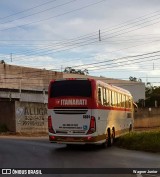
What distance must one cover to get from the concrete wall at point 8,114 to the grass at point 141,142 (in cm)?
1687

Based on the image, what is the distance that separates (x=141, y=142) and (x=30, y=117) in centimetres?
2053

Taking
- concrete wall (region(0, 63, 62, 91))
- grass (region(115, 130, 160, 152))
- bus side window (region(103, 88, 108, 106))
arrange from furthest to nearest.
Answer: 1. concrete wall (region(0, 63, 62, 91))
2. bus side window (region(103, 88, 108, 106))
3. grass (region(115, 130, 160, 152))

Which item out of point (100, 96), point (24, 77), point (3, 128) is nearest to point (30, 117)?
point (3, 128)

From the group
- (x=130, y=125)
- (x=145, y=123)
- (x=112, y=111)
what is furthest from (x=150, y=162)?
(x=145, y=123)

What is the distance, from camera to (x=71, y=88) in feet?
68.5

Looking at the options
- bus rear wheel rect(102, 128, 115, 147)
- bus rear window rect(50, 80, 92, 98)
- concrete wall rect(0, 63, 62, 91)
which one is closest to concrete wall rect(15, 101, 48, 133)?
bus rear wheel rect(102, 128, 115, 147)

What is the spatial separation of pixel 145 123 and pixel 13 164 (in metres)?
47.9

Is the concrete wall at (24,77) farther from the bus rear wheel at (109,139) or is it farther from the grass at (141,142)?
the bus rear wheel at (109,139)

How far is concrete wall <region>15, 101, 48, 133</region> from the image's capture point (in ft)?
133

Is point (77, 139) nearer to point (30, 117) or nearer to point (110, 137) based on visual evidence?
point (110, 137)

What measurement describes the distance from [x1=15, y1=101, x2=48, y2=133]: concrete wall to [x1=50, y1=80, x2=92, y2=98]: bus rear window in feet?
64.7

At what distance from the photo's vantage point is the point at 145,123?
6125cm

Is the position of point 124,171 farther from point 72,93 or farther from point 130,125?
point 130,125

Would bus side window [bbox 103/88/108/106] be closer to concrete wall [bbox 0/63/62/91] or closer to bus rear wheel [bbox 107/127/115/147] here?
bus rear wheel [bbox 107/127/115/147]
